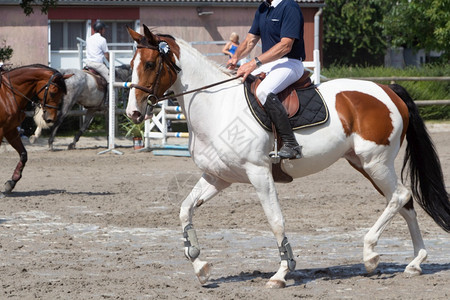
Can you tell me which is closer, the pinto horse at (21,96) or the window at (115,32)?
the pinto horse at (21,96)

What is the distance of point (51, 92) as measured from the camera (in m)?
12.2

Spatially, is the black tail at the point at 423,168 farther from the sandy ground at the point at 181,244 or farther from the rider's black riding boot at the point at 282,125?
the rider's black riding boot at the point at 282,125

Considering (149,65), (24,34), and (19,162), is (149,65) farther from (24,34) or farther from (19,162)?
(24,34)

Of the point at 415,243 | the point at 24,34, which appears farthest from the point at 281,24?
the point at 24,34

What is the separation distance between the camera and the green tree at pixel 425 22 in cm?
2661

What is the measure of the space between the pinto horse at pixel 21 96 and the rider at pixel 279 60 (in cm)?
571

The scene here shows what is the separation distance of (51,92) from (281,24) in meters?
6.59

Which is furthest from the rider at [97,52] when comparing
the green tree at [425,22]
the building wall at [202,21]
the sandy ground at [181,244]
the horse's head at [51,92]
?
the green tree at [425,22]

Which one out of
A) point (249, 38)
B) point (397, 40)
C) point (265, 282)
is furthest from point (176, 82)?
point (397, 40)

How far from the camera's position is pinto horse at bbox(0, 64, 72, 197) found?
11281 millimetres

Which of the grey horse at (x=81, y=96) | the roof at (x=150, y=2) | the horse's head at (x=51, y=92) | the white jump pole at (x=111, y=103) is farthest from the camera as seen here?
the roof at (x=150, y=2)

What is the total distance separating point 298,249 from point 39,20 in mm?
21433

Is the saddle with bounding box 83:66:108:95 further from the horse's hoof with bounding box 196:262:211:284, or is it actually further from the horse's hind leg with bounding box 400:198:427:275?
the horse's hoof with bounding box 196:262:211:284

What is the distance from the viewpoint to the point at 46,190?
39.3ft
